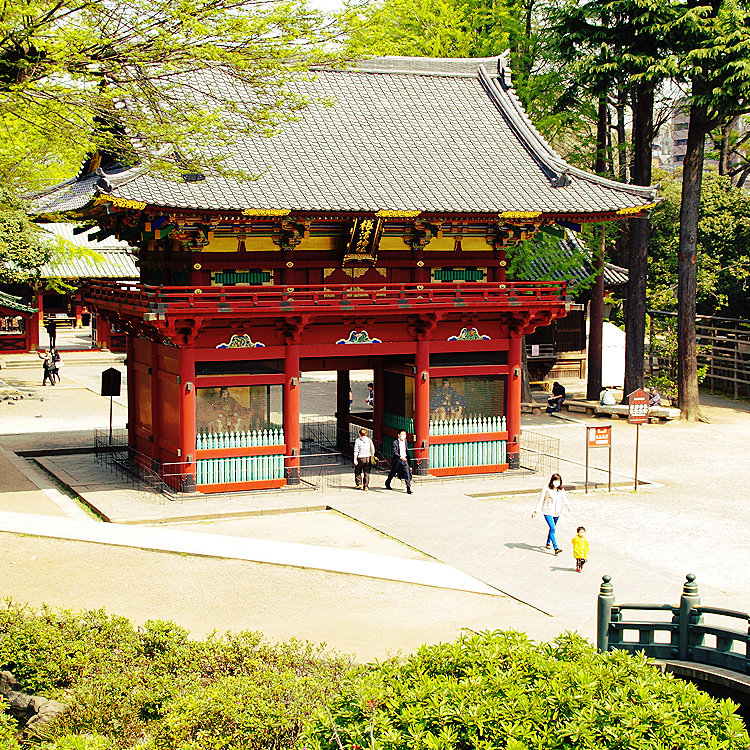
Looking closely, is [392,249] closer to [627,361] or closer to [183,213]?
[183,213]

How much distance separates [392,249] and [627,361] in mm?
16808

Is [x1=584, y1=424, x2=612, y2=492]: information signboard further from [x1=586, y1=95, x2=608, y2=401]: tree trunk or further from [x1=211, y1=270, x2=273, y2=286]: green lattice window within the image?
[x1=586, y1=95, x2=608, y2=401]: tree trunk

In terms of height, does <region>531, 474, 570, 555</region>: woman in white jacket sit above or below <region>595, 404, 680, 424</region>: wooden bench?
below

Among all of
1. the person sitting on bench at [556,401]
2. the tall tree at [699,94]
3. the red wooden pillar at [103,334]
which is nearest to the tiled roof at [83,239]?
the red wooden pillar at [103,334]

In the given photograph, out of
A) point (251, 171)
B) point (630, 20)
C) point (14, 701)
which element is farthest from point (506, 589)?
point (630, 20)

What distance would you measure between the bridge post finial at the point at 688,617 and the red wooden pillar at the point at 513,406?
15.4 meters

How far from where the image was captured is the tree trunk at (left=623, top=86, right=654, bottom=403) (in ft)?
132

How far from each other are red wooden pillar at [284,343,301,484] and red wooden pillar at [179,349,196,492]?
2.43m

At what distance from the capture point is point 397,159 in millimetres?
28219

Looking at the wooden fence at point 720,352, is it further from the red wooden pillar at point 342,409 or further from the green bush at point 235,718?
the green bush at point 235,718

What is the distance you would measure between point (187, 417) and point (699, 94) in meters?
24.0

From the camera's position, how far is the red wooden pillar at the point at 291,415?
26188 mm

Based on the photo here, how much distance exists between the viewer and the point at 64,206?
27.0 metres

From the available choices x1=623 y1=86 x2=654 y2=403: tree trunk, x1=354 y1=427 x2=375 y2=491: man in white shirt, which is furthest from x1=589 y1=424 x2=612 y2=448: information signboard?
x1=623 y1=86 x2=654 y2=403: tree trunk
